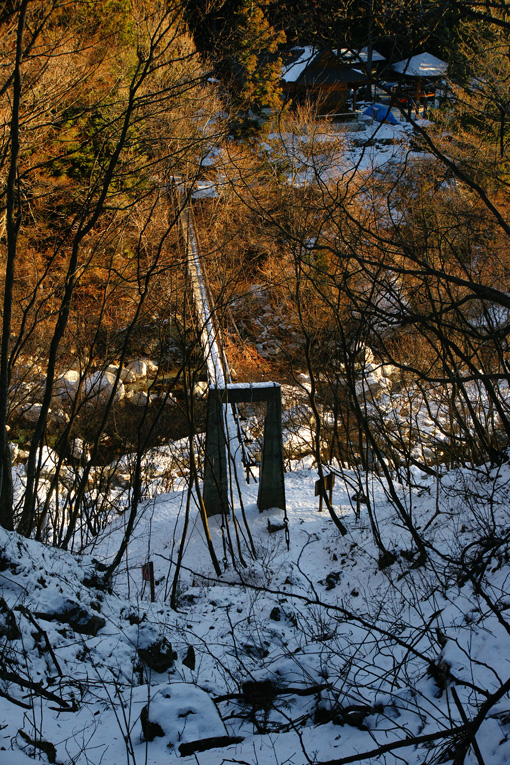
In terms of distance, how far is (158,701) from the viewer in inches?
81.3

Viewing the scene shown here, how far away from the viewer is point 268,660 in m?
2.97

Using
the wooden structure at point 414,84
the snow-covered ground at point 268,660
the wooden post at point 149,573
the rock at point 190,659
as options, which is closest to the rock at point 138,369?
the snow-covered ground at point 268,660

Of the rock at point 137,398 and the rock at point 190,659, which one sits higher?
the rock at point 137,398

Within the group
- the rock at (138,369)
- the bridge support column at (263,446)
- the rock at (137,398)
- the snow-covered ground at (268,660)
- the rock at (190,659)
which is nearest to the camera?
the snow-covered ground at (268,660)

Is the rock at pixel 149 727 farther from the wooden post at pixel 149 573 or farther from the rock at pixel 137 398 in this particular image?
the rock at pixel 137 398

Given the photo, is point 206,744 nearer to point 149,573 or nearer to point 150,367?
point 149,573

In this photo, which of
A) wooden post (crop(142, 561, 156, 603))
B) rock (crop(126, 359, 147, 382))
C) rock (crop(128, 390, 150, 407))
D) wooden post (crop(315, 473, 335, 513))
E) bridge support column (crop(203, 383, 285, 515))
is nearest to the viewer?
wooden post (crop(142, 561, 156, 603))

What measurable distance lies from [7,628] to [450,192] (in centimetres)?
1045

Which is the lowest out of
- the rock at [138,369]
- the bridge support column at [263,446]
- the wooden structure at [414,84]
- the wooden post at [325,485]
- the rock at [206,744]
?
the rock at [206,744]

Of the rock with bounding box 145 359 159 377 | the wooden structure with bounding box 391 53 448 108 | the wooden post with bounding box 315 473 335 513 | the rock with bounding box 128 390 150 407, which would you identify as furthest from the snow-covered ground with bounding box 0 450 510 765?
the rock with bounding box 145 359 159 377

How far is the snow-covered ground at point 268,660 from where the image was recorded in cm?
184

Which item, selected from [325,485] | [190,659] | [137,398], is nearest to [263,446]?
[325,485]

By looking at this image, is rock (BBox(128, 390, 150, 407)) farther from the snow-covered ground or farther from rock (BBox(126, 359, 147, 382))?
the snow-covered ground

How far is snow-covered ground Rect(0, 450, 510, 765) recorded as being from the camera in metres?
1.84
